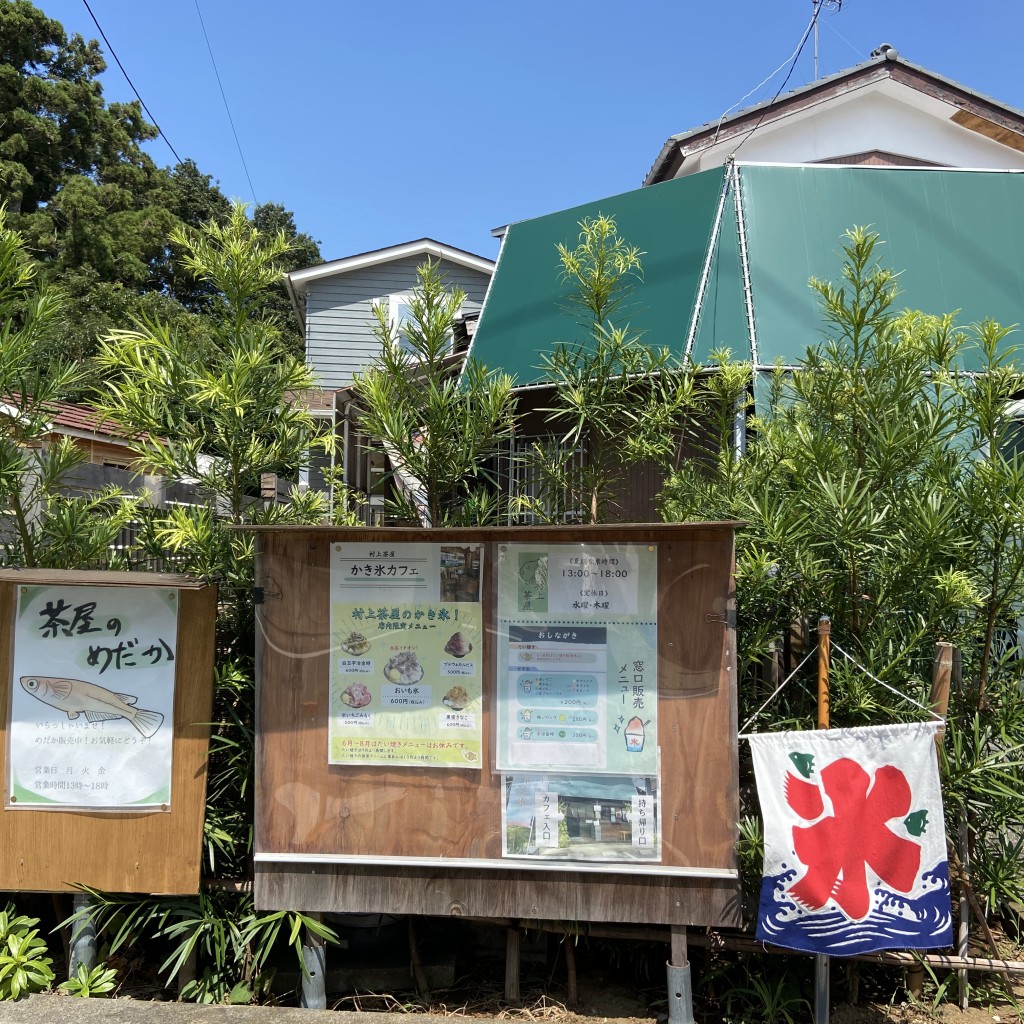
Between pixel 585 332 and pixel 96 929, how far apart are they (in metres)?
5.07

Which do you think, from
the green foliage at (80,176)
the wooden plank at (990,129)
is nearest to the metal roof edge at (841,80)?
the wooden plank at (990,129)

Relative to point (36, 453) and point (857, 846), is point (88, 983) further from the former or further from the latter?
point (857, 846)

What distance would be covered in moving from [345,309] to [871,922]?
15208 mm

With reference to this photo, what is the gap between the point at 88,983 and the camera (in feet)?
11.9

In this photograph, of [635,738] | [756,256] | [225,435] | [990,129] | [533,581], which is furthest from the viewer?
[990,129]

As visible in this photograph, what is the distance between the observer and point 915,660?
3643 millimetres

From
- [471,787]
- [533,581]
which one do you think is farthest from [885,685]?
[471,787]

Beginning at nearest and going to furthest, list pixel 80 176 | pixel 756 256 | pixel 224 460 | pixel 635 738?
pixel 635 738 → pixel 224 460 → pixel 756 256 → pixel 80 176

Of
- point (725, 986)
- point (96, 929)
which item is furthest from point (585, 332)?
point (96, 929)

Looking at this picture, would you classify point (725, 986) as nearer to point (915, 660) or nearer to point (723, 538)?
point (915, 660)

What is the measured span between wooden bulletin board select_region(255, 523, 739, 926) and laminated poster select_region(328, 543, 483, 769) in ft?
0.16

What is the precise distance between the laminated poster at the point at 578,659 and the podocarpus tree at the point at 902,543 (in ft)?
1.89

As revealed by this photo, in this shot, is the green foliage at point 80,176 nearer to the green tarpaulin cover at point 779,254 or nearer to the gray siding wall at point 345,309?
the gray siding wall at point 345,309

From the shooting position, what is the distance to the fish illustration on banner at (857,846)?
3.14 m
